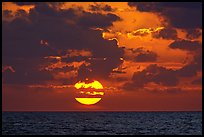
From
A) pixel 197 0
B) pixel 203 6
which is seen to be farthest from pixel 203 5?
pixel 197 0

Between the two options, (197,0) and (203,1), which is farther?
(197,0)

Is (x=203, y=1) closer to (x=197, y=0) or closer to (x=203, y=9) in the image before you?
(x=203, y=9)

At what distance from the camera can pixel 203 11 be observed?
2719 cm

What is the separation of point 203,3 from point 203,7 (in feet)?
0.87

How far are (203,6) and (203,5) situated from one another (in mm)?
65

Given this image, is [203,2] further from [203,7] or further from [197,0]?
[197,0]

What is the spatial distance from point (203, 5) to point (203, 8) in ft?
1.14

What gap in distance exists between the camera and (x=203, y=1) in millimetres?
27625

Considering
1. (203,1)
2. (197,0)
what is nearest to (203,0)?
(203,1)

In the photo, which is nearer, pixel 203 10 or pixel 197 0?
pixel 203 10

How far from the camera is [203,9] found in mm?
27156

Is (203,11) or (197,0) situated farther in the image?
(197,0)

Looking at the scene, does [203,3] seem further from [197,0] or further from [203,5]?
[197,0]

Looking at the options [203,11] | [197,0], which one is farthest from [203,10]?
[197,0]
